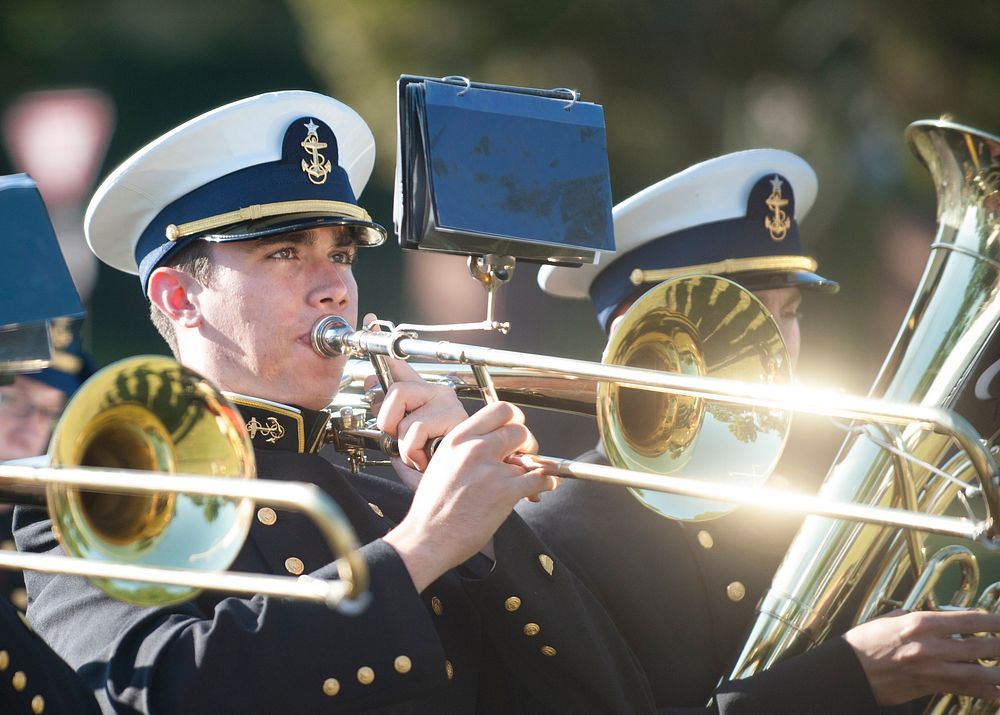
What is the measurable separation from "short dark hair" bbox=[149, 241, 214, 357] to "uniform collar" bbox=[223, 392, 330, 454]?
0.88ft

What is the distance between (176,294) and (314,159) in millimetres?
450

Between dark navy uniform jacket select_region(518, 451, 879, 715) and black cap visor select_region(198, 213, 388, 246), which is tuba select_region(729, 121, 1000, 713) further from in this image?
black cap visor select_region(198, 213, 388, 246)

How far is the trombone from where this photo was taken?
111 inches

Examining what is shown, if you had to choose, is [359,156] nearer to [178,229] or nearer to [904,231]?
[178,229]

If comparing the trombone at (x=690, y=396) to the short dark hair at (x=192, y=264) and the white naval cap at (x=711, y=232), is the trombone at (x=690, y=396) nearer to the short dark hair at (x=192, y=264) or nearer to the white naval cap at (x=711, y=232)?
the short dark hair at (x=192, y=264)

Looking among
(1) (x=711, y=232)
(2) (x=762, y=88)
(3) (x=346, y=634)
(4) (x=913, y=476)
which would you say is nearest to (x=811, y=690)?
(4) (x=913, y=476)

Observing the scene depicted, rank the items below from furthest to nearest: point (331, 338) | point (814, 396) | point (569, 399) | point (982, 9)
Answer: point (982, 9)
point (569, 399)
point (331, 338)
point (814, 396)

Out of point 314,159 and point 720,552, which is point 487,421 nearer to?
point 314,159

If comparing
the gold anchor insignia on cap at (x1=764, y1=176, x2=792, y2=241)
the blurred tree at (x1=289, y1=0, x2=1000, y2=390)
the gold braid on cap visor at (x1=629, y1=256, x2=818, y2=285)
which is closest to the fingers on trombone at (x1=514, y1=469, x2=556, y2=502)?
the gold braid on cap visor at (x1=629, y1=256, x2=818, y2=285)

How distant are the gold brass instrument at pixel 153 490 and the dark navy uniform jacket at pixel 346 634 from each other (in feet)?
1.11

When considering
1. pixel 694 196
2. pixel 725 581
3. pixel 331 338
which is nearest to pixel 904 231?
pixel 694 196

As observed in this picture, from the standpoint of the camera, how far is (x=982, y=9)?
7742mm

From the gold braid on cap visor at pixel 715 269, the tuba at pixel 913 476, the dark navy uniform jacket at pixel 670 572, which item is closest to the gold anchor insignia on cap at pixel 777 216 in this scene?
the gold braid on cap visor at pixel 715 269

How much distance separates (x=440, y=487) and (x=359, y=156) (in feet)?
4.01
